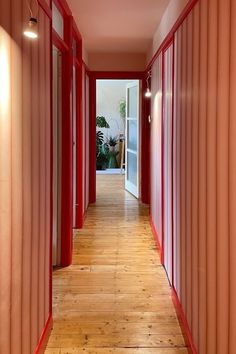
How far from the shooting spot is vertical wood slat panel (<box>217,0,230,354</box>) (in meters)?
1.71

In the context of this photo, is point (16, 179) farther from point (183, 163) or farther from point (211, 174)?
point (183, 163)

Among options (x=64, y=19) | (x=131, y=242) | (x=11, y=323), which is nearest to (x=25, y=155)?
(x=11, y=323)

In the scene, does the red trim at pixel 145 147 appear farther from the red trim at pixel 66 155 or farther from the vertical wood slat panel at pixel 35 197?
the vertical wood slat panel at pixel 35 197

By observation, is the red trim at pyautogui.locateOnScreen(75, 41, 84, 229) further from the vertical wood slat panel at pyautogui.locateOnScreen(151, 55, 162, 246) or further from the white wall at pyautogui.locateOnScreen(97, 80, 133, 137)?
the white wall at pyautogui.locateOnScreen(97, 80, 133, 137)

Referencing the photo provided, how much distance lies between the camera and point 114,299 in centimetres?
341

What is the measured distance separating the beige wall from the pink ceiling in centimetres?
50

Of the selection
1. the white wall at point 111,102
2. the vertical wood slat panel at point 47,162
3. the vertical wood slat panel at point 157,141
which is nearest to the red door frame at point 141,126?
the vertical wood slat panel at point 157,141

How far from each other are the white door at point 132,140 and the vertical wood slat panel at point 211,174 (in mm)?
5756

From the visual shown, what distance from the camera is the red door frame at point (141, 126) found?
7262mm

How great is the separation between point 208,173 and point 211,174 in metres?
0.06

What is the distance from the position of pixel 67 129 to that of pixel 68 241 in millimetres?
1107

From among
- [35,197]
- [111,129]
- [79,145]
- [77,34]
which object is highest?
[77,34]

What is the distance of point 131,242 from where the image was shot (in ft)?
16.7

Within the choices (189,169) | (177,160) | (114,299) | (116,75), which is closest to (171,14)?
(177,160)
